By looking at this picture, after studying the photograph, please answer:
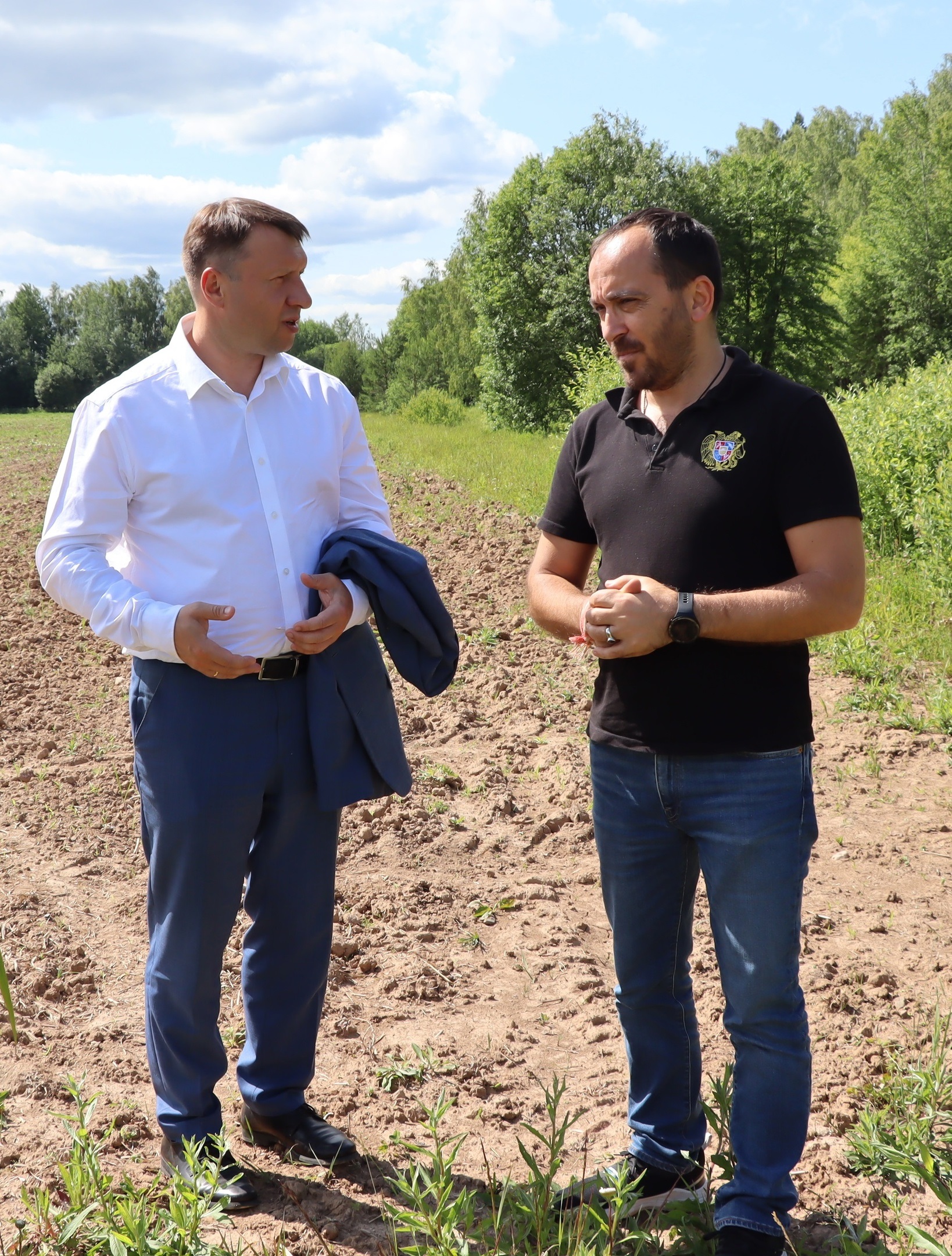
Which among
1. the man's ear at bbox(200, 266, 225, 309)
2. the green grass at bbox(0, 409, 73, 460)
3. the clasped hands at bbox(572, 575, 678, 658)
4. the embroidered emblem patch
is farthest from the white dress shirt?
the green grass at bbox(0, 409, 73, 460)

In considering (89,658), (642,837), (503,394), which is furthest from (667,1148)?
(503,394)

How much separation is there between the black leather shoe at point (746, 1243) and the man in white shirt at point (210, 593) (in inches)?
42.4

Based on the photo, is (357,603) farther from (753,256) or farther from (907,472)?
(753,256)

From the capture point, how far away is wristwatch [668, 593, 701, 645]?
2.28 m

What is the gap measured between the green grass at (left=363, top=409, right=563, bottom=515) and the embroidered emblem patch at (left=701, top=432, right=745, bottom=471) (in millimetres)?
9521

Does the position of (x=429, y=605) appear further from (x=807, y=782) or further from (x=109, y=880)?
(x=109, y=880)

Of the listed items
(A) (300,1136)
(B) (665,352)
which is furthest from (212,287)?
(A) (300,1136)

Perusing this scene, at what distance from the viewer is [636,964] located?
2.64 metres

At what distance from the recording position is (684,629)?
229cm

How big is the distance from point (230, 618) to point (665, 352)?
3.95ft

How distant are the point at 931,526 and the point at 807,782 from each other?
654 cm

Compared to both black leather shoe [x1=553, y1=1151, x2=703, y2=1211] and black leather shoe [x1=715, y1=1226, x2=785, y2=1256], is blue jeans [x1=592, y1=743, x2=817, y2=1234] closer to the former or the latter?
black leather shoe [x1=715, y1=1226, x2=785, y2=1256]

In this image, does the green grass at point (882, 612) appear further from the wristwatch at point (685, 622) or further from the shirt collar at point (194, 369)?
the shirt collar at point (194, 369)

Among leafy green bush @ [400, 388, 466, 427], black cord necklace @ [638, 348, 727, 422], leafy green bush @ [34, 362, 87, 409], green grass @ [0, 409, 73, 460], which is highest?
leafy green bush @ [34, 362, 87, 409]
